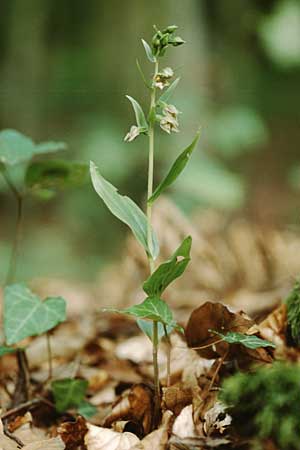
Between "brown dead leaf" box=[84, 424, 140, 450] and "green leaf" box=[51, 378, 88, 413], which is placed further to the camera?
"green leaf" box=[51, 378, 88, 413]

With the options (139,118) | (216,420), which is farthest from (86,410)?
(139,118)

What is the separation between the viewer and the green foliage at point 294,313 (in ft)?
4.13

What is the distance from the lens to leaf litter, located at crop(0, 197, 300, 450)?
1078 mm

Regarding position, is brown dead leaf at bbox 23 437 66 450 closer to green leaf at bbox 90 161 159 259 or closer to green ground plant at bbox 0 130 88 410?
green ground plant at bbox 0 130 88 410

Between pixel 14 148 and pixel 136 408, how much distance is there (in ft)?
2.62

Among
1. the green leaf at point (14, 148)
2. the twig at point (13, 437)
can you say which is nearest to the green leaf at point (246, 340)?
the twig at point (13, 437)

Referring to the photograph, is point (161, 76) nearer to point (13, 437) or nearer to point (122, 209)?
point (122, 209)

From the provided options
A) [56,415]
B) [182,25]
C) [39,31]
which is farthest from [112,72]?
[56,415]

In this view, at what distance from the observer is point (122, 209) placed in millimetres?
1134

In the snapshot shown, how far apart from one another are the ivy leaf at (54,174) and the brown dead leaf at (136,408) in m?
0.63

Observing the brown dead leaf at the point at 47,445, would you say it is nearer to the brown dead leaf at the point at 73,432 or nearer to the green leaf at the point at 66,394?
the brown dead leaf at the point at 73,432

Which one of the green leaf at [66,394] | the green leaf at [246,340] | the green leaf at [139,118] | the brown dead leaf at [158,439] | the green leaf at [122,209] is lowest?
the green leaf at [66,394]

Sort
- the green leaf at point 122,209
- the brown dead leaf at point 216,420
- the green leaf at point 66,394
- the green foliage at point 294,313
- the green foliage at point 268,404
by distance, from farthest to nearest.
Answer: the green leaf at point 66,394 < the green foliage at point 294,313 < the green leaf at point 122,209 < the brown dead leaf at point 216,420 < the green foliage at point 268,404

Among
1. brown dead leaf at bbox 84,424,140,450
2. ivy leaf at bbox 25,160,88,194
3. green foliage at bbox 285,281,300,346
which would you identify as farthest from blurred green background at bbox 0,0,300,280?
brown dead leaf at bbox 84,424,140,450
